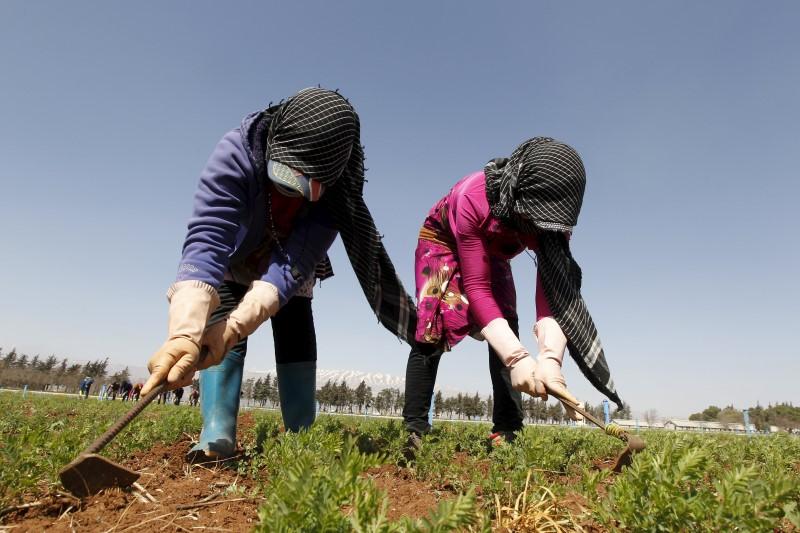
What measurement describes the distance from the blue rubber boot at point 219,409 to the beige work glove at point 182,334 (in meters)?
0.52

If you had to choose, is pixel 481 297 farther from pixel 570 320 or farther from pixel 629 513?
pixel 629 513

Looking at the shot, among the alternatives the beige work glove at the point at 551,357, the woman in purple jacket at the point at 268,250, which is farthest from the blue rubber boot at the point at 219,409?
the beige work glove at the point at 551,357

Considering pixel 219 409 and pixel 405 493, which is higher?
pixel 219 409

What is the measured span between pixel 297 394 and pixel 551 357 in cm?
148

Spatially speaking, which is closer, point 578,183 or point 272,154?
point 272,154

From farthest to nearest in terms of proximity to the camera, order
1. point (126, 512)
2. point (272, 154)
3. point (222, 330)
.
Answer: point (272, 154) → point (222, 330) → point (126, 512)

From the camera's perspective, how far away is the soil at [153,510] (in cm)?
139

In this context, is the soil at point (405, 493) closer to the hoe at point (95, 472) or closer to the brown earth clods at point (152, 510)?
the brown earth clods at point (152, 510)

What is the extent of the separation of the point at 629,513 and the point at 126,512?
4.80ft

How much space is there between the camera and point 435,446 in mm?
2438

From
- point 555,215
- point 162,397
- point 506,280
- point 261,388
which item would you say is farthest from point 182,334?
point 261,388

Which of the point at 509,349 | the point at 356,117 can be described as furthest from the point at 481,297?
the point at 356,117

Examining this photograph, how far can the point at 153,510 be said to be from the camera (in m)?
1.53

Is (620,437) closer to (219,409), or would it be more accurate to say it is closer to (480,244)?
(480,244)
